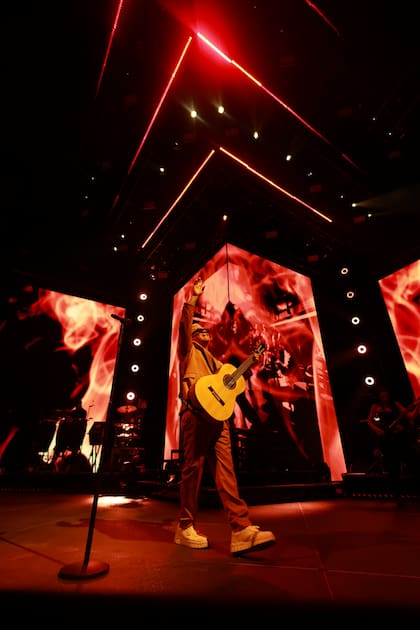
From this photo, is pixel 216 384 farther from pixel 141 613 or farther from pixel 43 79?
pixel 43 79

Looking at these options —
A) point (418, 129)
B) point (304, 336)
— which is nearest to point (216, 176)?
point (418, 129)

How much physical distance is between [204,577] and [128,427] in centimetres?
625

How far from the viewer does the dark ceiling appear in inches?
162

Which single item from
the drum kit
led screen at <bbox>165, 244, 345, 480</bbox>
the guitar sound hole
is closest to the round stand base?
the guitar sound hole

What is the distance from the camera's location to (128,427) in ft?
22.9

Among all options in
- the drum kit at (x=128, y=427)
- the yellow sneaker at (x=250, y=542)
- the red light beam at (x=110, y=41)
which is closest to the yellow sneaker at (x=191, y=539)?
the yellow sneaker at (x=250, y=542)

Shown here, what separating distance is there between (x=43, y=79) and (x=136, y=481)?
22.8 ft

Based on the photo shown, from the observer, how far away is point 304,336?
714 centimetres

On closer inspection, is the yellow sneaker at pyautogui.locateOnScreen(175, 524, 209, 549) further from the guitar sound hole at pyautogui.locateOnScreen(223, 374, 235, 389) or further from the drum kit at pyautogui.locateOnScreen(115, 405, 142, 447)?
the drum kit at pyautogui.locateOnScreen(115, 405, 142, 447)

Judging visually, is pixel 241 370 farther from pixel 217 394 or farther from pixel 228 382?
pixel 217 394

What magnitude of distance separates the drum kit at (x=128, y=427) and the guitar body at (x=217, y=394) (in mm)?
5337

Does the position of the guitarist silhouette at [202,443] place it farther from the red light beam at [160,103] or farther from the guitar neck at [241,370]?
the red light beam at [160,103]

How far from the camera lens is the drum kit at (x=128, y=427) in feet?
21.8

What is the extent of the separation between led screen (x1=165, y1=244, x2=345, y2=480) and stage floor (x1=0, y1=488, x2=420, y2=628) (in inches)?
145
